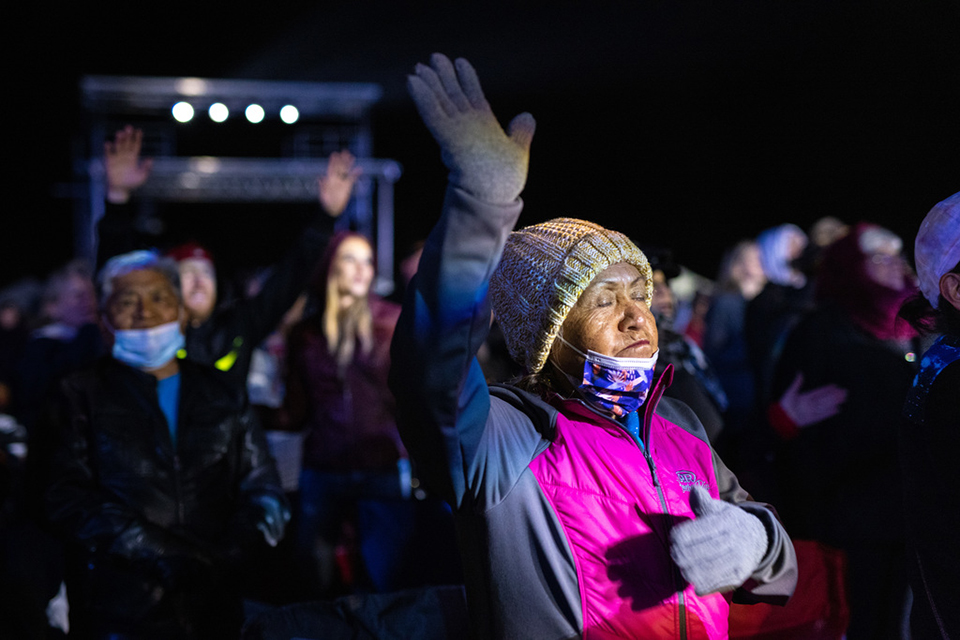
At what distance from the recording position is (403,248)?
17.6 metres

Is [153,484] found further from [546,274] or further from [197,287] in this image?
[197,287]

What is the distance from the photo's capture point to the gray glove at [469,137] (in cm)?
121

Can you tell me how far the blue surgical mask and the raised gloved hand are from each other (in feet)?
2.08

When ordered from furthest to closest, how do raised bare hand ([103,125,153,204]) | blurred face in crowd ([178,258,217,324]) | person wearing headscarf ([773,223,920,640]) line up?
1. blurred face in crowd ([178,258,217,324])
2. raised bare hand ([103,125,153,204])
3. person wearing headscarf ([773,223,920,640])

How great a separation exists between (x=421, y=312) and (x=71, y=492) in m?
1.95

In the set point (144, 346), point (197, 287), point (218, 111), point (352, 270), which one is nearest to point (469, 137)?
point (144, 346)

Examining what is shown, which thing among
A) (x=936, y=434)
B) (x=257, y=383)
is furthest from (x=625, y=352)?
(x=257, y=383)

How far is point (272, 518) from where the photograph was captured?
111 inches

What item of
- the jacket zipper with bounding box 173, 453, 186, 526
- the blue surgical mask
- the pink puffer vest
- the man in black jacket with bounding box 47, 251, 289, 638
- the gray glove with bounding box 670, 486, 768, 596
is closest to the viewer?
the gray glove with bounding box 670, 486, 768, 596

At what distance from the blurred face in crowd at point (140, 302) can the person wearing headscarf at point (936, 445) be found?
2.48m

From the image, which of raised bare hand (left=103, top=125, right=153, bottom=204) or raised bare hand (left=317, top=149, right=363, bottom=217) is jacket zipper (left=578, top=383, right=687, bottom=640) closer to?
raised bare hand (left=317, top=149, right=363, bottom=217)

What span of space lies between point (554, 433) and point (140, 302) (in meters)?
1.98

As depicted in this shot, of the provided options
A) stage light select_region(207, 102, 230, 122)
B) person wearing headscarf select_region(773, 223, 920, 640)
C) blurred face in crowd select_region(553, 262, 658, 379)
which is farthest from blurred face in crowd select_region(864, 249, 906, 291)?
stage light select_region(207, 102, 230, 122)

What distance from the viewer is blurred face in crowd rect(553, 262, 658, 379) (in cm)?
176
